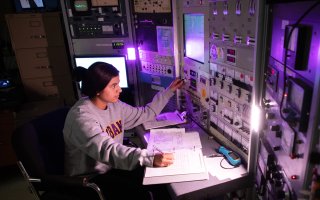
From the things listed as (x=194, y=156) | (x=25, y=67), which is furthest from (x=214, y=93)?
(x=25, y=67)

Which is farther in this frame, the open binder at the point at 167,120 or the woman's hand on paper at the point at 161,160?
the open binder at the point at 167,120

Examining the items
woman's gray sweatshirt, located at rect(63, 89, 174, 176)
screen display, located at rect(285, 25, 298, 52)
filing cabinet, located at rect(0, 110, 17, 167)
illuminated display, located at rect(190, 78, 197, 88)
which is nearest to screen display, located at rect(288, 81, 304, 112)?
screen display, located at rect(285, 25, 298, 52)

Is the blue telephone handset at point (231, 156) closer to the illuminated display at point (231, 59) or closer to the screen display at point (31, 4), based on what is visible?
the illuminated display at point (231, 59)

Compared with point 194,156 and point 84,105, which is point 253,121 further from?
point 84,105

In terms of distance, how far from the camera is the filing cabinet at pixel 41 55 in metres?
2.82

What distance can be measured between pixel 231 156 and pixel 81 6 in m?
2.04

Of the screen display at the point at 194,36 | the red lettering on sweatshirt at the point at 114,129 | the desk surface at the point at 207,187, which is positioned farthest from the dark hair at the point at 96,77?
the desk surface at the point at 207,187

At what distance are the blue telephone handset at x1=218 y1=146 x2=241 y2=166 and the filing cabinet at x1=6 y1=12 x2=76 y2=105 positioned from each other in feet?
7.21

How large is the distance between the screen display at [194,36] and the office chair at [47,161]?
99 cm

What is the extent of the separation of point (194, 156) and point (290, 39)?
0.81m

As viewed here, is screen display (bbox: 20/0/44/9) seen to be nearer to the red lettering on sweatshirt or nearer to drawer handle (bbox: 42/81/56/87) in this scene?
drawer handle (bbox: 42/81/56/87)

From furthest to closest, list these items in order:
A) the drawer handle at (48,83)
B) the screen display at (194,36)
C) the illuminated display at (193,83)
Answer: the drawer handle at (48,83) → the illuminated display at (193,83) → the screen display at (194,36)

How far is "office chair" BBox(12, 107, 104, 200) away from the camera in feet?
4.60

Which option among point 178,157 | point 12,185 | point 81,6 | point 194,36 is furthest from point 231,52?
point 12,185
